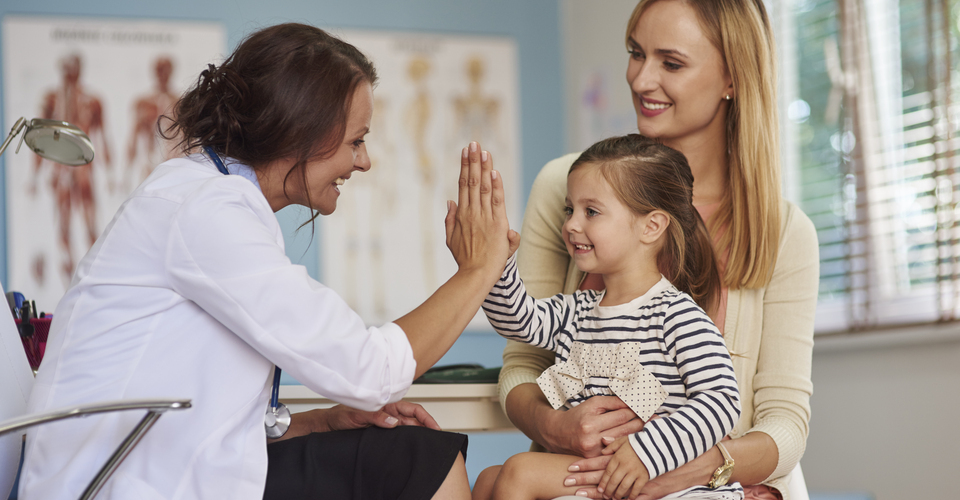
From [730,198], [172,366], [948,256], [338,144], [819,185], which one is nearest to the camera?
[172,366]

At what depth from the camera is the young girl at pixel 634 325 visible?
119 cm

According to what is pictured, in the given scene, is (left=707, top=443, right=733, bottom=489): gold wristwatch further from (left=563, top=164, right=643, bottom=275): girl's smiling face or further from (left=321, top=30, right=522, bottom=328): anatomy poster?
(left=321, top=30, right=522, bottom=328): anatomy poster

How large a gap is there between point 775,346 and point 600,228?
0.41 metres

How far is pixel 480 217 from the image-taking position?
117 centimetres

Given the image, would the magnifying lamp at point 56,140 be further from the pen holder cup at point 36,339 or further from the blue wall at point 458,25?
the blue wall at point 458,25

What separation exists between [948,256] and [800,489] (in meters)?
1.16

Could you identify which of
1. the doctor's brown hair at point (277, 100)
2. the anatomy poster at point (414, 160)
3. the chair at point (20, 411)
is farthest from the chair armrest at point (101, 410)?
the anatomy poster at point (414, 160)

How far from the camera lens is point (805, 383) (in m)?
1.43

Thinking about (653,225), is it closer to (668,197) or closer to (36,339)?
(668,197)

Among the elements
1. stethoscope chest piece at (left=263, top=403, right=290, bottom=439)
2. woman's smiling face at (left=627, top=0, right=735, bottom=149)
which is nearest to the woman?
woman's smiling face at (left=627, top=0, right=735, bottom=149)

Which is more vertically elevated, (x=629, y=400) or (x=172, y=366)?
(x=172, y=366)

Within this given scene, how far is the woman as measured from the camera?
4.65ft

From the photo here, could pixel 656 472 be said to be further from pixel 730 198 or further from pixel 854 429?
pixel 854 429

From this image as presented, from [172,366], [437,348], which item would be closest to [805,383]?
[437,348]
